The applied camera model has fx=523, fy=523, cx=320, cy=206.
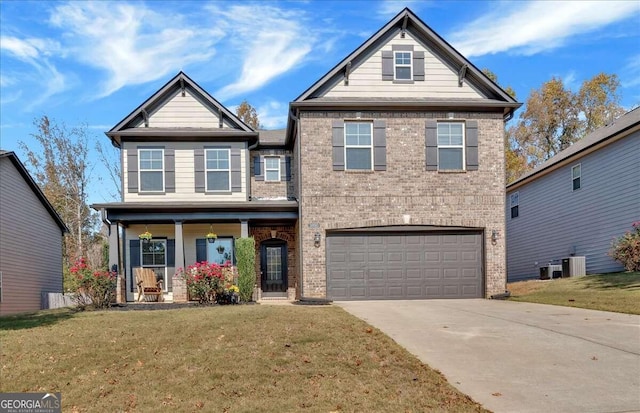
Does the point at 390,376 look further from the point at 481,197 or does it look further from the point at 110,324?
the point at 481,197

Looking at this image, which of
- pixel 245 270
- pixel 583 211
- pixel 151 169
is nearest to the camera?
pixel 245 270

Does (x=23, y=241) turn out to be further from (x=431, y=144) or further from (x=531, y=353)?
(x=531, y=353)

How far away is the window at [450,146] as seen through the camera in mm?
16594

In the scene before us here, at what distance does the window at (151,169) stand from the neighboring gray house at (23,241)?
4671 millimetres

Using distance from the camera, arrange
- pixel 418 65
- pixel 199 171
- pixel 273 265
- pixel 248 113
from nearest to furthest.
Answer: pixel 418 65 < pixel 199 171 < pixel 273 265 < pixel 248 113

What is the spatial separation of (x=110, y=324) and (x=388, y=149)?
968 centimetres

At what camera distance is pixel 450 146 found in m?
16.7

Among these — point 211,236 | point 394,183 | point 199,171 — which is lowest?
point 211,236

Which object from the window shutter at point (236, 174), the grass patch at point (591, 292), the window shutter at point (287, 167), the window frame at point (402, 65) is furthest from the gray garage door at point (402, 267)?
the window frame at point (402, 65)

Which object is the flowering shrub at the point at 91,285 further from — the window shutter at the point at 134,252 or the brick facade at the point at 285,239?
the brick facade at the point at 285,239

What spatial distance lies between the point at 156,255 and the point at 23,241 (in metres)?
5.40

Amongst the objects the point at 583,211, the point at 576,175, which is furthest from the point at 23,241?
the point at 576,175

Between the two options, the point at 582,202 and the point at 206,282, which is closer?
the point at 206,282

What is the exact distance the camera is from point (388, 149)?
54.1 feet
